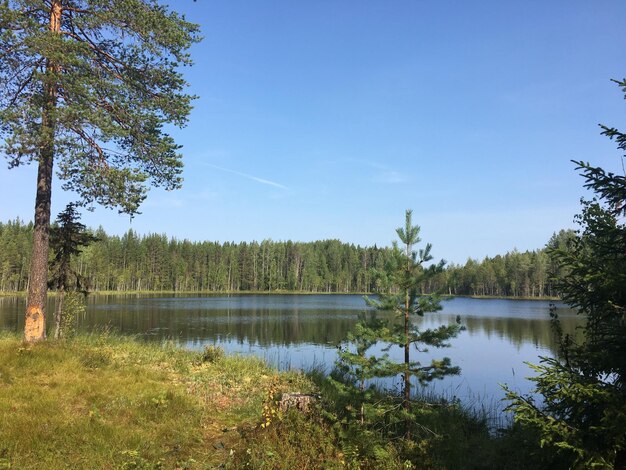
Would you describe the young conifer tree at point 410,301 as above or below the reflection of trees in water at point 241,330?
above

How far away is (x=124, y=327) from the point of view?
33.0 m

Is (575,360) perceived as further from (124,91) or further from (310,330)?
(310,330)

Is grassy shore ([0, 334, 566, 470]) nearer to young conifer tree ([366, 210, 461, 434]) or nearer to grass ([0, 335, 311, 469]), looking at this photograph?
grass ([0, 335, 311, 469])

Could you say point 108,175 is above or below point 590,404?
above

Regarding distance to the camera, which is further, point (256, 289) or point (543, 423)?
point (256, 289)

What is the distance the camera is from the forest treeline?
114m

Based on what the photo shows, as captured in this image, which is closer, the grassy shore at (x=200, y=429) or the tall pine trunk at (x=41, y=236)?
the grassy shore at (x=200, y=429)

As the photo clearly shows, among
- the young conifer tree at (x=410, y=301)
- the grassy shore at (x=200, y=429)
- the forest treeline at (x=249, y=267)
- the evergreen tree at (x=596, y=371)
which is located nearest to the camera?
the evergreen tree at (x=596, y=371)

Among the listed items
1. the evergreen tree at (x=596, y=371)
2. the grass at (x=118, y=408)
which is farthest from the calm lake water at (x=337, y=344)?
the evergreen tree at (x=596, y=371)

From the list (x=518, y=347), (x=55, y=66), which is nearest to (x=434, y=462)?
(x=55, y=66)

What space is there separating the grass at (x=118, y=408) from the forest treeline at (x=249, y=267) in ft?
335

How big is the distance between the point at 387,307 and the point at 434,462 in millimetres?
2559

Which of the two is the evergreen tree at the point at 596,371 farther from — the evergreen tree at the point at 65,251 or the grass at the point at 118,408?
the evergreen tree at the point at 65,251

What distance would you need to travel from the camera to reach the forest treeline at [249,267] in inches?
4496
